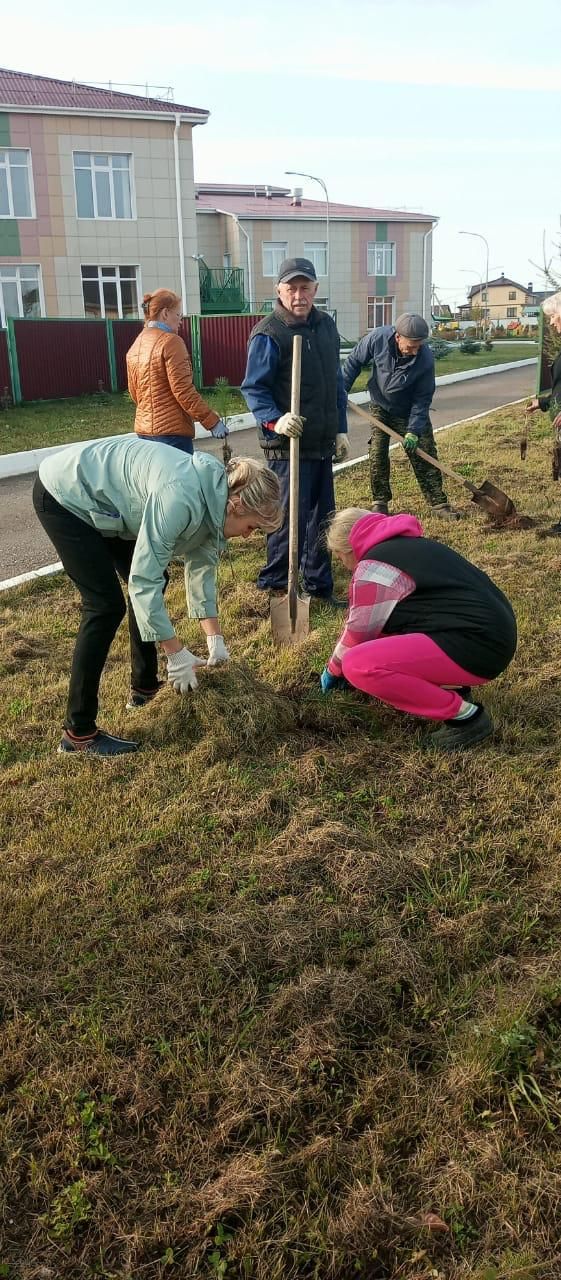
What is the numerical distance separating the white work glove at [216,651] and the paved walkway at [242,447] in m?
2.84

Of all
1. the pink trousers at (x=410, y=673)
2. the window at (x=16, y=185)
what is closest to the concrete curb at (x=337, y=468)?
the pink trousers at (x=410, y=673)

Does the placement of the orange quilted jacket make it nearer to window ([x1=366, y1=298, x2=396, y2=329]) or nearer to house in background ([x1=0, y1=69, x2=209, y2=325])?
house in background ([x1=0, y1=69, x2=209, y2=325])

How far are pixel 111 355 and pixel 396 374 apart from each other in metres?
11.7

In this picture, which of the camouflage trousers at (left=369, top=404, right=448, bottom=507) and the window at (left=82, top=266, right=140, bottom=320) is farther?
the window at (left=82, top=266, right=140, bottom=320)

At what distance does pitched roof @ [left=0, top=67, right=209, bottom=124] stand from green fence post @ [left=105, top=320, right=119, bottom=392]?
8.47 metres

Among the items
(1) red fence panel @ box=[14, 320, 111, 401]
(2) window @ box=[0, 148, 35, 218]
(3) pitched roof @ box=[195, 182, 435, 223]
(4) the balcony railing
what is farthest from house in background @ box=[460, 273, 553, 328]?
(1) red fence panel @ box=[14, 320, 111, 401]

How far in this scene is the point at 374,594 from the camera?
3.37 meters

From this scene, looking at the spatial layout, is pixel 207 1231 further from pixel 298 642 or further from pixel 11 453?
pixel 11 453

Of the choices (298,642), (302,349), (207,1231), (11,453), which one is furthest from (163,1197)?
(11,453)

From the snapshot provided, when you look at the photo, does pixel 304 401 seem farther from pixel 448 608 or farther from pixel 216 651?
pixel 448 608

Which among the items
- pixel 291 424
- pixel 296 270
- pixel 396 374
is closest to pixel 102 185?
pixel 396 374

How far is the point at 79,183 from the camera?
891 inches

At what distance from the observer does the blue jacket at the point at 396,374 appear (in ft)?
21.4

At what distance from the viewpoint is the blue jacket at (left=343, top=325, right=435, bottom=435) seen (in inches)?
256
